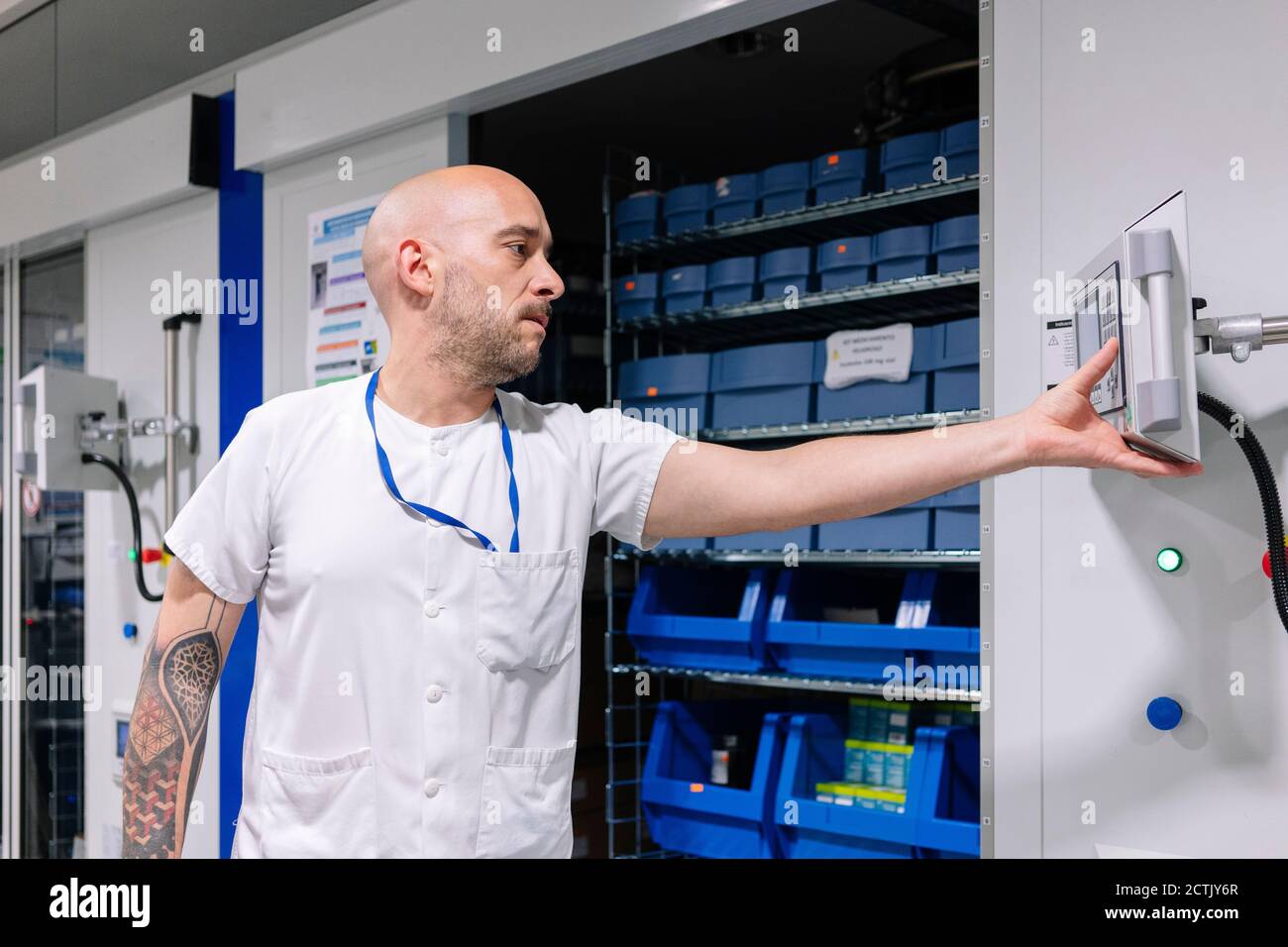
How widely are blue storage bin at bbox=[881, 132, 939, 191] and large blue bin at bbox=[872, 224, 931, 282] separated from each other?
0.13m

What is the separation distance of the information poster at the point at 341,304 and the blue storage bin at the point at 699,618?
109 centimetres

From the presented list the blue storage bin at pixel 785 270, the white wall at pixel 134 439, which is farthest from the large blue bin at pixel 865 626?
the white wall at pixel 134 439

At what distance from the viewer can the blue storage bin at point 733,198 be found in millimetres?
3334

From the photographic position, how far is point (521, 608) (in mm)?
1853

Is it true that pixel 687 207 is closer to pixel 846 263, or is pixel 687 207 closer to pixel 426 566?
pixel 846 263

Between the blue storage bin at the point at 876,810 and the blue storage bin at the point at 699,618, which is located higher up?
the blue storage bin at the point at 699,618

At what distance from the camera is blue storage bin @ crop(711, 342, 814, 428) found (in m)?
3.24

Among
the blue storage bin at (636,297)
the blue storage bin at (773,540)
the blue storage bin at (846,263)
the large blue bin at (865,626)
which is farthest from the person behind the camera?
the blue storage bin at (636,297)

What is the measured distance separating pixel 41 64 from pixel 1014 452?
4112mm

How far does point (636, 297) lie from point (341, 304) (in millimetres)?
896

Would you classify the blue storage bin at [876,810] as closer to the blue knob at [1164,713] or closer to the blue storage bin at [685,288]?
the blue knob at [1164,713]

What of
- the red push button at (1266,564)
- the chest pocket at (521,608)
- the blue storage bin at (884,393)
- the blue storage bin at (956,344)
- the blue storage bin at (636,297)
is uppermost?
the blue storage bin at (636,297)
